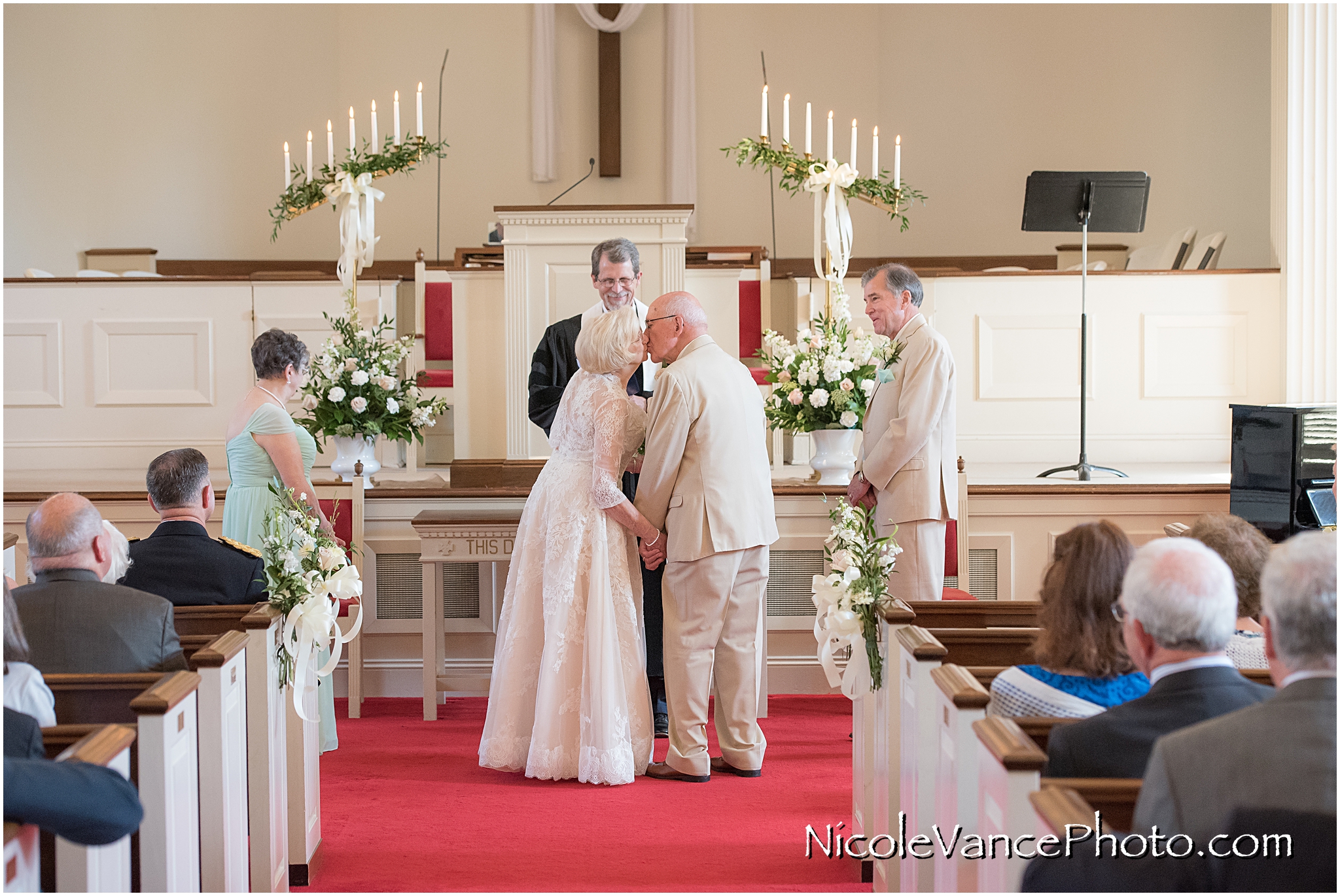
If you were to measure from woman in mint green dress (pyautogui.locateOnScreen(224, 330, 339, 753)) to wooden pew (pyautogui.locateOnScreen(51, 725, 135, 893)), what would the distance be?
197 cm

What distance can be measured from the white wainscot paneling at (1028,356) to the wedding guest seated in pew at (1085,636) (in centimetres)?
491

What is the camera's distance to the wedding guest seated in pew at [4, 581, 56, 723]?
2.06m

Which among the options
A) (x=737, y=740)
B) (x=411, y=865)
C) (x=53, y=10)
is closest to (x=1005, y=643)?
(x=737, y=740)

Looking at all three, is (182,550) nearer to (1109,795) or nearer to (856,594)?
(856,594)

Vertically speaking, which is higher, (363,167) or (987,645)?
(363,167)

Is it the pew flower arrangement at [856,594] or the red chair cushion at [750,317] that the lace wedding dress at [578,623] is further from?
the red chair cushion at [750,317]

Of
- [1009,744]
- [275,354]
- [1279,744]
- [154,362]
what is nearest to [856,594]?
[1009,744]

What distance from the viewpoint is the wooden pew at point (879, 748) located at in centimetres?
298

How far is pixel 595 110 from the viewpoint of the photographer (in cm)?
1057

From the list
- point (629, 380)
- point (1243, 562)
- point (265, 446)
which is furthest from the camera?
point (629, 380)

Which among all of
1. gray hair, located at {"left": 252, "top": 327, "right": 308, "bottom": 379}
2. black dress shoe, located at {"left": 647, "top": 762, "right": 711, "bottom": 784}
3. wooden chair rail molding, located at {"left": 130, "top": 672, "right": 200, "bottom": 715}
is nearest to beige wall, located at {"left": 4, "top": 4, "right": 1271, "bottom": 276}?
gray hair, located at {"left": 252, "top": 327, "right": 308, "bottom": 379}

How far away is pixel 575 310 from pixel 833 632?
2697 mm

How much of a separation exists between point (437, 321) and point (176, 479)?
4.11 m

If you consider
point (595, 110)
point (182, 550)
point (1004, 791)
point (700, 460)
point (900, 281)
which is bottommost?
point (1004, 791)
